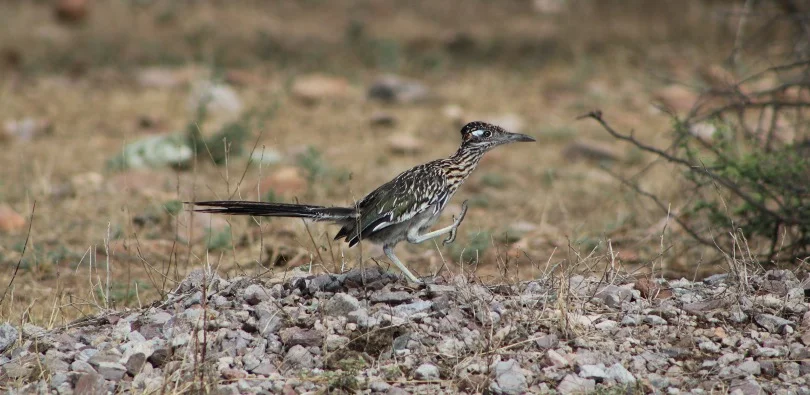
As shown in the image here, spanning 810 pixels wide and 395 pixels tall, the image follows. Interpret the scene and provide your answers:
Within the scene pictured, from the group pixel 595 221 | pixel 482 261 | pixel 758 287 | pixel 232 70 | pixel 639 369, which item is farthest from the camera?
pixel 232 70

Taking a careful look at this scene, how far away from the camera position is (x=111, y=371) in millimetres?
4406

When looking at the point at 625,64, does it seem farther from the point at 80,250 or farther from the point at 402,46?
the point at 80,250

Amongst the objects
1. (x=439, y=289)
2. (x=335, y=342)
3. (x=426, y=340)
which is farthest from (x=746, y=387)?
(x=335, y=342)

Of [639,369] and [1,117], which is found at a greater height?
[1,117]

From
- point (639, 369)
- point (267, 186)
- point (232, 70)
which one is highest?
point (232, 70)

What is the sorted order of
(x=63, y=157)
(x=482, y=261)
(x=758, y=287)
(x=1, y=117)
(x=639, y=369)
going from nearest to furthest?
1. (x=639, y=369)
2. (x=758, y=287)
3. (x=482, y=261)
4. (x=63, y=157)
5. (x=1, y=117)

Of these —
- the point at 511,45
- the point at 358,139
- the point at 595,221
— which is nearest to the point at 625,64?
the point at 511,45

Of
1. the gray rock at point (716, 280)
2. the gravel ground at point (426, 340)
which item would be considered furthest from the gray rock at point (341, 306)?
the gray rock at point (716, 280)

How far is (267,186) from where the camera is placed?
30.1 ft

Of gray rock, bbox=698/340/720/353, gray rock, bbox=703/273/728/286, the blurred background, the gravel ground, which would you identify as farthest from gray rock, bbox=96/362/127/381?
gray rock, bbox=703/273/728/286

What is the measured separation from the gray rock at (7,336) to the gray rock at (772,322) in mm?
3343

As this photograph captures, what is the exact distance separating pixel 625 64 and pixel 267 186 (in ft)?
21.3

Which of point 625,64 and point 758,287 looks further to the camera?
point 625,64

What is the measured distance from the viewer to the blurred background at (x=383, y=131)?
6.82m
